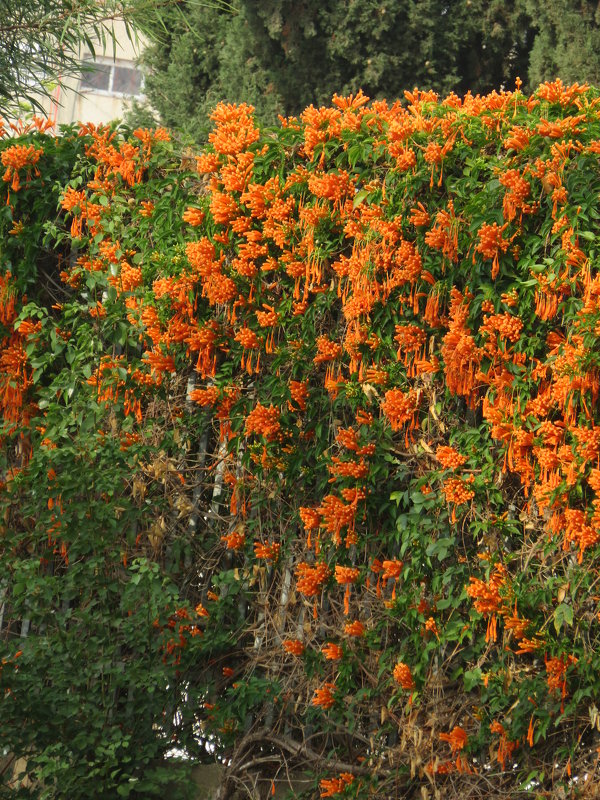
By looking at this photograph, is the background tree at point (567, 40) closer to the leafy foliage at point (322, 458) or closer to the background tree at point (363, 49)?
the background tree at point (363, 49)

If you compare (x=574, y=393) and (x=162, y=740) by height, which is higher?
(x=574, y=393)

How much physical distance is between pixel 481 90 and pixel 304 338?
307 inches

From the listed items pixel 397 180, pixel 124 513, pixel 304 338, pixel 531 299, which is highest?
pixel 397 180

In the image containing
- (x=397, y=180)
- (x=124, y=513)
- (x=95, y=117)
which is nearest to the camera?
(x=397, y=180)

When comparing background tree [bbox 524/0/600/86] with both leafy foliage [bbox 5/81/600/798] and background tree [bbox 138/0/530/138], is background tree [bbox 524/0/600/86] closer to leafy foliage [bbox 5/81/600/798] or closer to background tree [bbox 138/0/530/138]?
background tree [bbox 138/0/530/138]

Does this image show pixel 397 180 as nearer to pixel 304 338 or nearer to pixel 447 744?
pixel 304 338

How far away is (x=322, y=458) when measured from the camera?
4246 millimetres

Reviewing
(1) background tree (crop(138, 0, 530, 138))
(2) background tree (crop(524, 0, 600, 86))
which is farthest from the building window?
(2) background tree (crop(524, 0, 600, 86))

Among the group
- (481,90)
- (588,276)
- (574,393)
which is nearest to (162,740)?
(574,393)

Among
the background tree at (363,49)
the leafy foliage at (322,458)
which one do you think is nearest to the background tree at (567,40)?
the background tree at (363,49)

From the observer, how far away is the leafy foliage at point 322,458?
144 inches

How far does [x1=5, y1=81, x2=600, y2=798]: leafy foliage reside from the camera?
3652 mm

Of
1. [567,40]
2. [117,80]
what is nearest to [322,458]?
[567,40]

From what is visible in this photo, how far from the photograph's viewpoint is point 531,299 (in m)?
3.72
